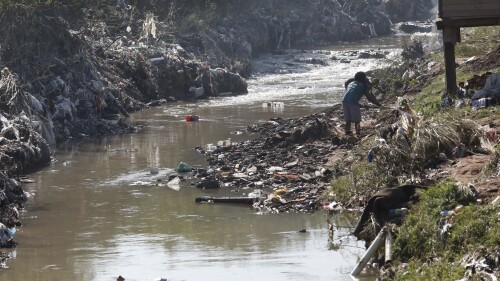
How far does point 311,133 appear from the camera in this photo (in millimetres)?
16812

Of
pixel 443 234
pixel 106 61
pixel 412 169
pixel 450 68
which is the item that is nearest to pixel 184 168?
pixel 450 68

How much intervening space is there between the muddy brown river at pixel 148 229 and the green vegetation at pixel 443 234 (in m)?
0.58

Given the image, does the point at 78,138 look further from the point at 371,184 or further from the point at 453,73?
the point at 371,184

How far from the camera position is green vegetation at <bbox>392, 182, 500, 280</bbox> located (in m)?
8.62

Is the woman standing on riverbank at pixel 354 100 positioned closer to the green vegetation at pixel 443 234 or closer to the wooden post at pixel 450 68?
the wooden post at pixel 450 68

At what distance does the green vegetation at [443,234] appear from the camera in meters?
8.62

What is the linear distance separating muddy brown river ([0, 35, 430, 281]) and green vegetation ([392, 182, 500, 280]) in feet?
1.90

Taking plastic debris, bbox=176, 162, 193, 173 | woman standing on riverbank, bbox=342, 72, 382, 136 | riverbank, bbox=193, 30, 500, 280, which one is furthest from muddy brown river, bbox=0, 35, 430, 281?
woman standing on riverbank, bbox=342, 72, 382, 136

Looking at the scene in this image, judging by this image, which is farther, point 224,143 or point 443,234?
point 224,143

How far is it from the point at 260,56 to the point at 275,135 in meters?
16.2

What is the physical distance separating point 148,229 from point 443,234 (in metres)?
4.28

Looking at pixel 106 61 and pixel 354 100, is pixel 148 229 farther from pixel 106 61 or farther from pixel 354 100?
pixel 106 61

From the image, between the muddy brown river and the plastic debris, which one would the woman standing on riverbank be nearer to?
the muddy brown river

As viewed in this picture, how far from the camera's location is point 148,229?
12.3 meters
